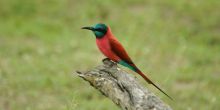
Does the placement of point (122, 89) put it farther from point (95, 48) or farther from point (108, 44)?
point (95, 48)

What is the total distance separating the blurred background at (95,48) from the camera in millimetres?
9336

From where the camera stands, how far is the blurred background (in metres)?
9.34

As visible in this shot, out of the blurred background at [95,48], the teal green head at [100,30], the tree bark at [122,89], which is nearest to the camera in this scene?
the tree bark at [122,89]

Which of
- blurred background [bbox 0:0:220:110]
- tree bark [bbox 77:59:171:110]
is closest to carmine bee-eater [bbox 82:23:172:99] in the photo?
tree bark [bbox 77:59:171:110]

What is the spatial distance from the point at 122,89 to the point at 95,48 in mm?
6326

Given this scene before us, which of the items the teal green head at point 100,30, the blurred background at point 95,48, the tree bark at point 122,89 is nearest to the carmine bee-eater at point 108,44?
the teal green head at point 100,30

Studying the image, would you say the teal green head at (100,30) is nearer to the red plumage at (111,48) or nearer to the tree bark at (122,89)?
the red plumage at (111,48)

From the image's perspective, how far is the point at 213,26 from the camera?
12.8 metres

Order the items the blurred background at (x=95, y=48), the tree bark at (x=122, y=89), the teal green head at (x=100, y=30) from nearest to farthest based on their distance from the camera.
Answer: the tree bark at (x=122, y=89) < the teal green head at (x=100, y=30) < the blurred background at (x=95, y=48)

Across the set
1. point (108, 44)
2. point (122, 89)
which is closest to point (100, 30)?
point (108, 44)

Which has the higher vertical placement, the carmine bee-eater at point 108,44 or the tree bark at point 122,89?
the carmine bee-eater at point 108,44

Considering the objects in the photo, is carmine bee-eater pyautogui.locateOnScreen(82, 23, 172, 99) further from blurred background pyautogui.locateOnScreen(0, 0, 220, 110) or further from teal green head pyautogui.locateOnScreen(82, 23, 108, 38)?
blurred background pyautogui.locateOnScreen(0, 0, 220, 110)

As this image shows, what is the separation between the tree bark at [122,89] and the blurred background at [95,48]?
2.74m

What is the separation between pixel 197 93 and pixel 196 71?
1086 mm
